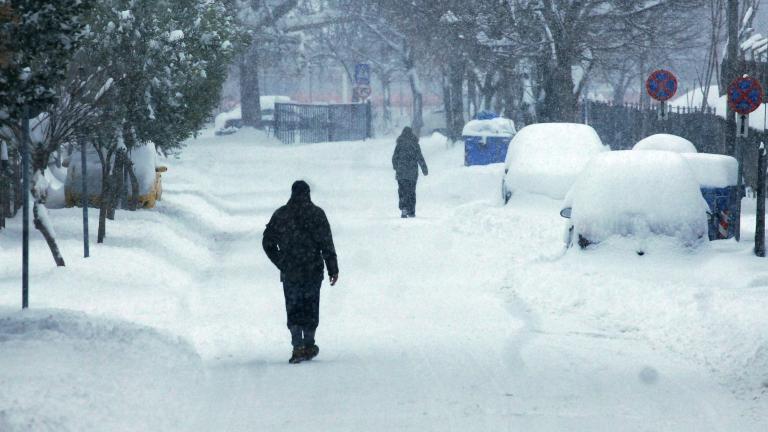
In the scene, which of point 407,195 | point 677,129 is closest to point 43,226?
point 407,195

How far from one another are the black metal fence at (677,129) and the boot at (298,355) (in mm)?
15861

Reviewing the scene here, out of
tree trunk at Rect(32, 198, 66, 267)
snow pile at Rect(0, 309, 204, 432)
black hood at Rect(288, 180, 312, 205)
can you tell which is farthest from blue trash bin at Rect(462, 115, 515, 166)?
black hood at Rect(288, 180, 312, 205)

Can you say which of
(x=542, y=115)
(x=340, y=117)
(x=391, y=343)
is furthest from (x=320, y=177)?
(x=391, y=343)

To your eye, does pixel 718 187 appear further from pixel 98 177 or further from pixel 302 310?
pixel 98 177

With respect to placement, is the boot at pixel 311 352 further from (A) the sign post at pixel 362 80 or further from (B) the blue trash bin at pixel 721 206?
(A) the sign post at pixel 362 80

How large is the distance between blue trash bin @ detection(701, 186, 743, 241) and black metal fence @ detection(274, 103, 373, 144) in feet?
125

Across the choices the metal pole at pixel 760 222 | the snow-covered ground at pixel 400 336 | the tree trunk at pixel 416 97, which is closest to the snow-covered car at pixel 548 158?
the snow-covered ground at pixel 400 336

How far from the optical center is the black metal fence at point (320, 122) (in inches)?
2128

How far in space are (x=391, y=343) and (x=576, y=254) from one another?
147 inches

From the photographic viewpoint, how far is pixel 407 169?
23.7m

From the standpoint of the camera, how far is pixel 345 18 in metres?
55.4

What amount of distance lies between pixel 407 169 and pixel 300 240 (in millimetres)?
13376

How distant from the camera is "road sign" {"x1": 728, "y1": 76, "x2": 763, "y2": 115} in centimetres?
1653

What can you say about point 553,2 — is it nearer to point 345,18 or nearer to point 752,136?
point 752,136
